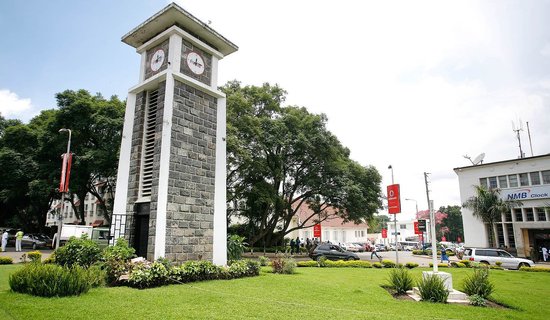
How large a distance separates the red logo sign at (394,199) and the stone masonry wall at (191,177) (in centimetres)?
1169

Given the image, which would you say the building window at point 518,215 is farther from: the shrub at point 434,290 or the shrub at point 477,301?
the shrub at point 434,290

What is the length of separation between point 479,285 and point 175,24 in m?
12.3

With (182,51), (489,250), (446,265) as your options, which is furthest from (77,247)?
(489,250)

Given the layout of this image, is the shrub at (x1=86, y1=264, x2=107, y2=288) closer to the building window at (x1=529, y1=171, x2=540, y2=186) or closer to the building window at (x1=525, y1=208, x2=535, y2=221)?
the building window at (x1=525, y1=208, x2=535, y2=221)

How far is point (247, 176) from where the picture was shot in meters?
27.5

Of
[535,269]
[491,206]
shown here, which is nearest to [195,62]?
[535,269]

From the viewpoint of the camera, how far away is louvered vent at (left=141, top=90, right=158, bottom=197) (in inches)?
449

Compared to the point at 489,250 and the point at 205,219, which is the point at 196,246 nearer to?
the point at 205,219

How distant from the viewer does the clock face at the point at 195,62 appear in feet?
39.3

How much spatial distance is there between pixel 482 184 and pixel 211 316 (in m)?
32.5

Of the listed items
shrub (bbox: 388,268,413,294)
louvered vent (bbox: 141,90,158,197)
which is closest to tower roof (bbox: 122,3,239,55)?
louvered vent (bbox: 141,90,158,197)

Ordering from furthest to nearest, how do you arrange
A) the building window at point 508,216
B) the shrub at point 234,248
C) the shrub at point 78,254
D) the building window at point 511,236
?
the building window at point 508,216 → the building window at point 511,236 → the shrub at point 234,248 → the shrub at point 78,254

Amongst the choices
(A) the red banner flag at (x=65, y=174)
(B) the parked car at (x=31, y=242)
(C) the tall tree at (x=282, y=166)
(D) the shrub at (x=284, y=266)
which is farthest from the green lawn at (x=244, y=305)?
(B) the parked car at (x=31, y=242)

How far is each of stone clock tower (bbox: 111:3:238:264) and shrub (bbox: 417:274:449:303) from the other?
6.32 metres
